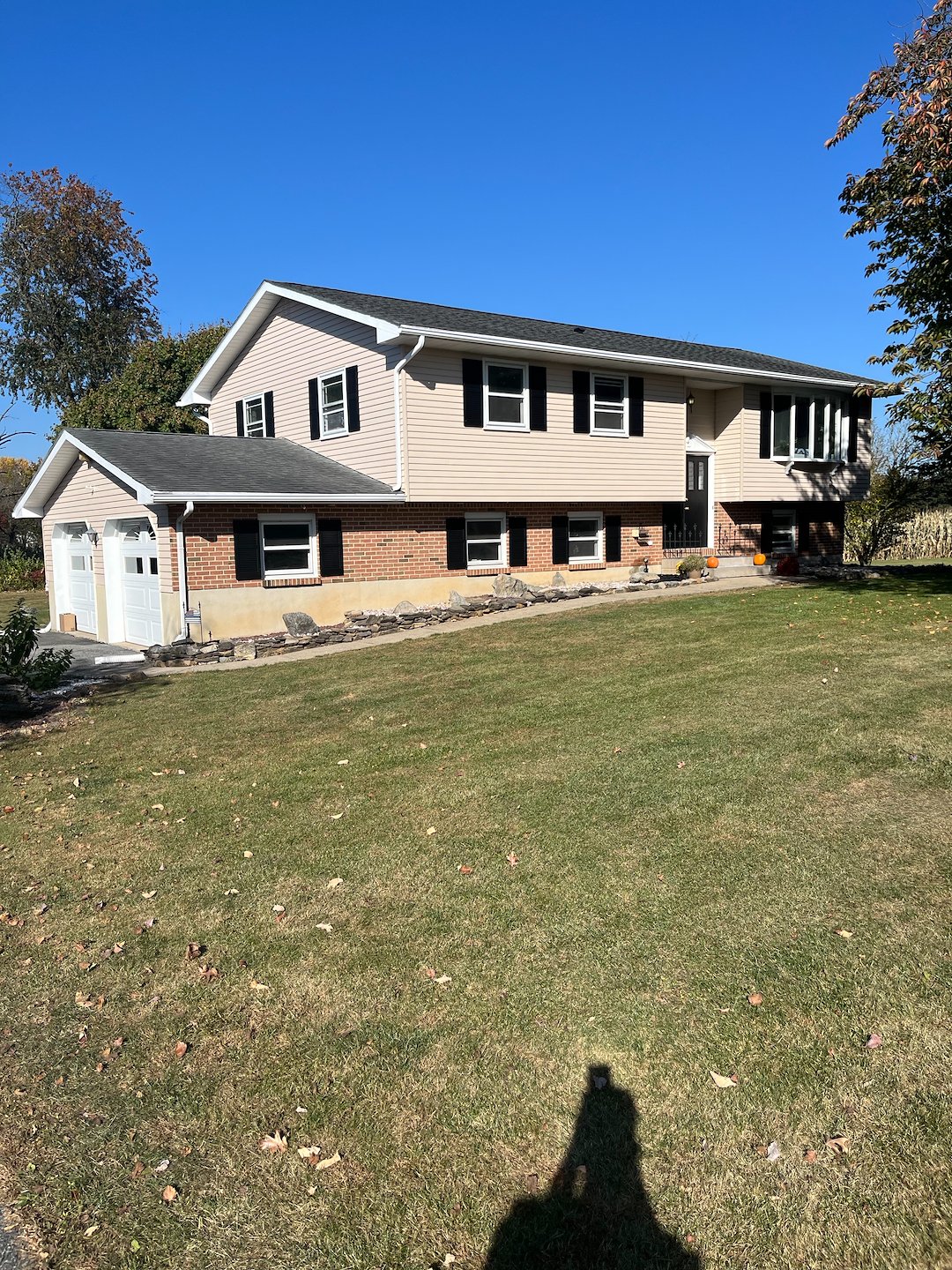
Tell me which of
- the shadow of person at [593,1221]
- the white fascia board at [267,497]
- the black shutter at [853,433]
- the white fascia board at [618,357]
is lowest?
the shadow of person at [593,1221]

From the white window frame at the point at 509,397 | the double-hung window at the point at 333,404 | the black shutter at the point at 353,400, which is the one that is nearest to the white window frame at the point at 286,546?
the black shutter at the point at 353,400

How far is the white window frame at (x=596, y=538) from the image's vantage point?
2053 cm

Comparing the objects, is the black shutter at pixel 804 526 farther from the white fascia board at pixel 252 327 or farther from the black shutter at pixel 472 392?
the white fascia board at pixel 252 327

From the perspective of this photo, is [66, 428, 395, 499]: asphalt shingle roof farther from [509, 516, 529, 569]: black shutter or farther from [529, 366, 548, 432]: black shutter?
[529, 366, 548, 432]: black shutter

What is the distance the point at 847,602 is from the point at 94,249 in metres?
40.8

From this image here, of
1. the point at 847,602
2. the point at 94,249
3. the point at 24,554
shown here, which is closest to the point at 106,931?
the point at 847,602

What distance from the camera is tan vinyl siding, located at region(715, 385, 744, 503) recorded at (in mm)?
22406

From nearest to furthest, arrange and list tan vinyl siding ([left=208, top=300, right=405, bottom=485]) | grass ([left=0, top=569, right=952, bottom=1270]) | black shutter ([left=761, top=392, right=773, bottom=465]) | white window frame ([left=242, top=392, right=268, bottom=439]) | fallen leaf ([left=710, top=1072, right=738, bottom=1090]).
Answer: grass ([left=0, top=569, right=952, bottom=1270]) → fallen leaf ([left=710, top=1072, right=738, bottom=1090]) → tan vinyl siding ([left=208, top=300, right=405, bottom=485]) → white window frame ([left=242, top=392, right=268, bottom=439]) → black shutter ([left=761, top=392, right=773, bottom=465])

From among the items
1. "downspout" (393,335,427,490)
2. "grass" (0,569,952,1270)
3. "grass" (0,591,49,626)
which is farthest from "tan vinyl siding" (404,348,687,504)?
"grass" (0,591,49,626)

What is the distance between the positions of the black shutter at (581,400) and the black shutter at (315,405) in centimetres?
594

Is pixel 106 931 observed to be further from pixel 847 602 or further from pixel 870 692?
pixel 847 602

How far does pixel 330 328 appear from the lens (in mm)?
18656

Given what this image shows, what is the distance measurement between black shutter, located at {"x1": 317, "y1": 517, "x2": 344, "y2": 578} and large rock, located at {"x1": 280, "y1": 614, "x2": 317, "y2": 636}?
1.43 metres

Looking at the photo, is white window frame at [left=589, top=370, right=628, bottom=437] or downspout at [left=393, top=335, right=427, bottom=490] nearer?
downspout at [left=393, top=335, right=427, bottom=490]
